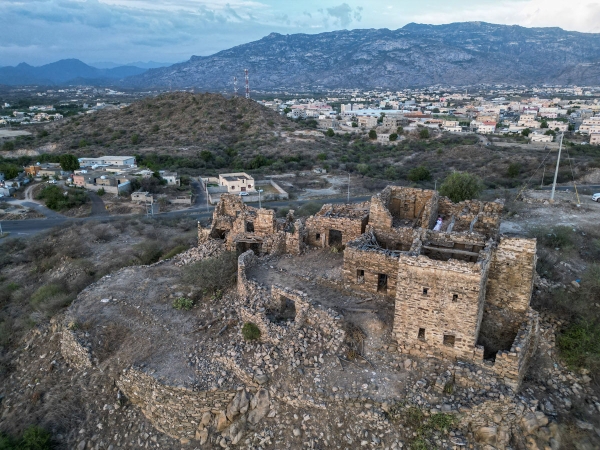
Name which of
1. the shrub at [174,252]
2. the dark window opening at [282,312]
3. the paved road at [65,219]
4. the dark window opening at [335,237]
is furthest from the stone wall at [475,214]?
the paved road at [65,219]

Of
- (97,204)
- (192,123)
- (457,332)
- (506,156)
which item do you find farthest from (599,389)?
(192,123)

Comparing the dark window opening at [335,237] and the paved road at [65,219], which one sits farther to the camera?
the paved road at [65,219]

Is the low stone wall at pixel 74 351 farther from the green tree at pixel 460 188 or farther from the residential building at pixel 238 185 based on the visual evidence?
the residential building at pixel 238 185

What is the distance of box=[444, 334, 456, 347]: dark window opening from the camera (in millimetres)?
10445

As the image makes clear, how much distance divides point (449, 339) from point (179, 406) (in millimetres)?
7216

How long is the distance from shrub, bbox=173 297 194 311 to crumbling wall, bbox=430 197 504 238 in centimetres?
956

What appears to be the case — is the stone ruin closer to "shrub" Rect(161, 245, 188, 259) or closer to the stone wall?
the stone wall

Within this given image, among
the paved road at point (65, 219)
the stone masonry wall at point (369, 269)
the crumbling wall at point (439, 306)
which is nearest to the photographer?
the crumbling wall at point (439, 306)

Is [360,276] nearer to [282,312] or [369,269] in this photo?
[369,269]

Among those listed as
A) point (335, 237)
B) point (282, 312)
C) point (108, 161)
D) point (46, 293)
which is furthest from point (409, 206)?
point (108, 161)

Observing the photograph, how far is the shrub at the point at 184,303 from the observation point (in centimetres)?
1470

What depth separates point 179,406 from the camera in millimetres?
11109

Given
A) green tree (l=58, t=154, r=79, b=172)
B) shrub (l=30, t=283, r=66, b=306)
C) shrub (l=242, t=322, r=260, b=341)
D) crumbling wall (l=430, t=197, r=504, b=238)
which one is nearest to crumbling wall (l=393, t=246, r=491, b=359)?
crumbling wall (l=430, t=197, r=504, b=238)

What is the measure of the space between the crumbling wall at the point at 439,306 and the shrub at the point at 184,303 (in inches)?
292
